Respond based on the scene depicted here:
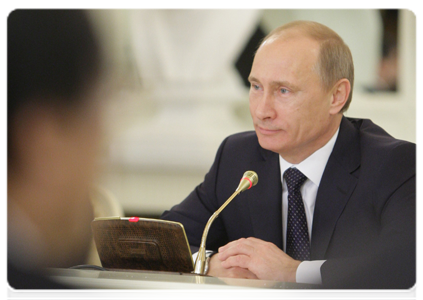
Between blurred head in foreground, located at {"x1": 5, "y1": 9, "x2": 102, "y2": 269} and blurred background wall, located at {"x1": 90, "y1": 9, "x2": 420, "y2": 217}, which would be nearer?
blurred head in foreground, located at {"x1": 5, "y1": 9, "x2": 102, "y2": 269}

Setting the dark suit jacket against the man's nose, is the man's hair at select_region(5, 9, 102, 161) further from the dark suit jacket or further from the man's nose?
the man's nose

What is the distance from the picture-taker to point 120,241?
1.23 meters

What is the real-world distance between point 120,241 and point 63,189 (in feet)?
2.43

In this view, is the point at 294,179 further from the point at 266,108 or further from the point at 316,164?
the point at 266,108

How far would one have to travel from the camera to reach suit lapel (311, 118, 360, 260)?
1.46m

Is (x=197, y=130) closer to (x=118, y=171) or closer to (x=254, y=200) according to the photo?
(x=118, y=171)

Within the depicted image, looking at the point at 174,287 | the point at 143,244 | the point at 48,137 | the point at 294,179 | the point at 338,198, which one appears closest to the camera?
the point at 48,137

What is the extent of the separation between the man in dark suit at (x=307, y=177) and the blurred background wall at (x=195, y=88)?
1.94 meters

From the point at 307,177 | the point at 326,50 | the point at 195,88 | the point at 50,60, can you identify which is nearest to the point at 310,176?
the point at 307,177

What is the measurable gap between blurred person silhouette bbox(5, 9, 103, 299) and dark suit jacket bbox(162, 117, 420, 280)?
83cm

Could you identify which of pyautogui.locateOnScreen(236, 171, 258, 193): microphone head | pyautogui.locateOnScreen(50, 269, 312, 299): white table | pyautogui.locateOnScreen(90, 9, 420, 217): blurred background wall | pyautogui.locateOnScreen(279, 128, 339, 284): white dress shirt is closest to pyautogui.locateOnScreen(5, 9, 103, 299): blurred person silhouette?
pyautogui.locateOnScreen(50, 269, 312, 299): white table

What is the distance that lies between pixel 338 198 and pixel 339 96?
1.16 feet

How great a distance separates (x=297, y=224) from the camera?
1.53 m

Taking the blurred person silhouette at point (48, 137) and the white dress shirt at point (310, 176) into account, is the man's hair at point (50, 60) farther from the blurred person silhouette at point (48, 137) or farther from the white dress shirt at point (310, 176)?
the white dress shirt at point (310, 176)
